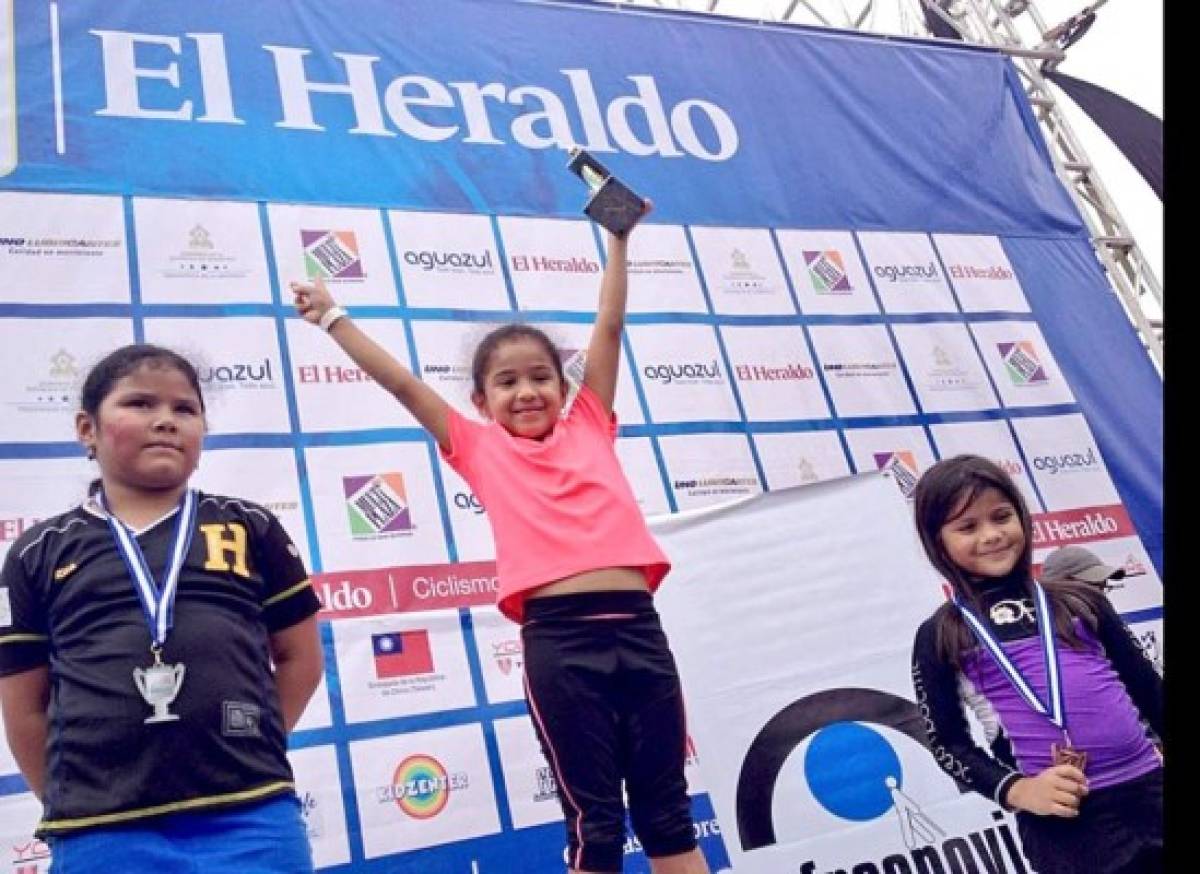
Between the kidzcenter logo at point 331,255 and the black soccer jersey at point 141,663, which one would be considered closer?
the black soccer jersey at point 141,663

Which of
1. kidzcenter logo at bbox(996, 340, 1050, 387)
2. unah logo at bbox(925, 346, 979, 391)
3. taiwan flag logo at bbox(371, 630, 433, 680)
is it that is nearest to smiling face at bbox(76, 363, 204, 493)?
taiwan flag logo at bbox(371, 630, 433, 680)

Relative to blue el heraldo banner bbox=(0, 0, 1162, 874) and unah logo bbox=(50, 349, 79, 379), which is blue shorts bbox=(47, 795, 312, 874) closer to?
blue el heraldo banner bbox=(0, 0, 1162, 874)

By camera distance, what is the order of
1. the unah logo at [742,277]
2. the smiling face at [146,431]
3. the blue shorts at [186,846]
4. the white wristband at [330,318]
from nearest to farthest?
the blue shorts at [186,846], the smiling face at [146,431], the white wristband at [330,318], the unah logo at [742,277]

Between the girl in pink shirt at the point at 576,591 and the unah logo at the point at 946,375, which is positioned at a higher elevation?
the unah logo at the point at 946,375

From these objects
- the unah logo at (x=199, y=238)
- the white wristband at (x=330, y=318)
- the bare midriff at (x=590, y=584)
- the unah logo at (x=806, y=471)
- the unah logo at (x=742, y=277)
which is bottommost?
the bare midriff at (x=590, y=584)

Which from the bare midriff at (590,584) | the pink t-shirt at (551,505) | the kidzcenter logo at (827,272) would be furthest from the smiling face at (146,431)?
the kidzcenter logo at (827,272)

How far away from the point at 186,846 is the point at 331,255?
1.79m

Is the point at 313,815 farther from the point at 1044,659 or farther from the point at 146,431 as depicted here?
the point at 1044,659

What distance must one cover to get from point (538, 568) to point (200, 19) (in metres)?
2.16

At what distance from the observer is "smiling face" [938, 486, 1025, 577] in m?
2.00

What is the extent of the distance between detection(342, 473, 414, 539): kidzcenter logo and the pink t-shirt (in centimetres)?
66

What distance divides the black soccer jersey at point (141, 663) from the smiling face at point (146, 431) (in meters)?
0.07

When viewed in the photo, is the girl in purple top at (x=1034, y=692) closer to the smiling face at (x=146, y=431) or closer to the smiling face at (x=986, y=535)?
the smiling face at (x=986, y=535)

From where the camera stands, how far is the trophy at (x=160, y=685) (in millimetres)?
1549
